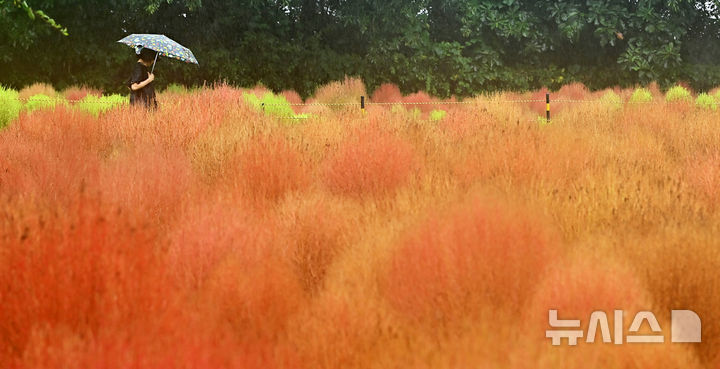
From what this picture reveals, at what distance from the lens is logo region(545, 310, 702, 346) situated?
2.75 meters

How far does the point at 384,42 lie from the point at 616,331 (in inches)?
657

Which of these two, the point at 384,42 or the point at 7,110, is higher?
the point at 384,42

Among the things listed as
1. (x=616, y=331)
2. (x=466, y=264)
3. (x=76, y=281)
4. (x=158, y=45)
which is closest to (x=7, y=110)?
(x=158, y=45)

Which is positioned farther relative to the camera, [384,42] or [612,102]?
[384,42]

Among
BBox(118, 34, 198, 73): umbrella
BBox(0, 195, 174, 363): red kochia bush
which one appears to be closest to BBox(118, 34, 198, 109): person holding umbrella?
BBox(118, 34, 198, 73): umbrella

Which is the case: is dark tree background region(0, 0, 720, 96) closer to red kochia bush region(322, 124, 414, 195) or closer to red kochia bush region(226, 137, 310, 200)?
red kochia bush region(226, 137, 310, 200)

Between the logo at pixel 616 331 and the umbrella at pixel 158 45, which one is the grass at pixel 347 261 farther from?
the umbrella at pixel 158 45

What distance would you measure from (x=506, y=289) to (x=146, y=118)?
592 centimetres

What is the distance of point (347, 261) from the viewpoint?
371 cm

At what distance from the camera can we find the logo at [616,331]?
2751mm

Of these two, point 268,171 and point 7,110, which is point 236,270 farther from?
point 7,110

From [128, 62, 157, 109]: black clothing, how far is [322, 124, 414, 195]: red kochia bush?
443 cm

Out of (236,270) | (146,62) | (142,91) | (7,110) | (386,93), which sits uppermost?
(146,62)

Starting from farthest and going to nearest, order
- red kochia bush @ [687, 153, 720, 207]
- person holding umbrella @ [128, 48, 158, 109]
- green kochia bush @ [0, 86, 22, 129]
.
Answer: green kochia bush @ [0, 86, 22, 129] < person holding umbrella @ [128, 48, 158, 109] < red kochia bush @ [687, 153, 720, 207]
